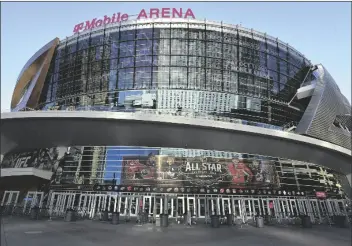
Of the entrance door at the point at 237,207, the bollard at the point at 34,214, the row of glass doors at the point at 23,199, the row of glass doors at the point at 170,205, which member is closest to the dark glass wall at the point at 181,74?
the entrance door at the point at 237,207

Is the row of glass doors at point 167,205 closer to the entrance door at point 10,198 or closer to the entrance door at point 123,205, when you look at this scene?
the entrance door at point 123,205

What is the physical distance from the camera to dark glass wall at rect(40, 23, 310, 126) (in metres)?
41.8

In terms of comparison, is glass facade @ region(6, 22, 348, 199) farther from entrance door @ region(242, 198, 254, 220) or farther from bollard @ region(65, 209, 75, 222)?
bollard @ region(65, 209, 75, 222)

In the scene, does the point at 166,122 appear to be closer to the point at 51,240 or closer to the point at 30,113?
the point at 30,113

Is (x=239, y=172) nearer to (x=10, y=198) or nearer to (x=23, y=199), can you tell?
(x=23, y=199)

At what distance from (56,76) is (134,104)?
1681cm

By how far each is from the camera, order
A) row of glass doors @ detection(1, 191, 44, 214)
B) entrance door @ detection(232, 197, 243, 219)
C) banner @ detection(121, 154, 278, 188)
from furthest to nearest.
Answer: row of glass doors @ detection(1, 191, 44, 214), banner @ detection(121, 154, 278, 188), entrance door @ detection(232, 197, 243, 219)

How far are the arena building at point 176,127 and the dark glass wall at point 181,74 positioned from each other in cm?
17

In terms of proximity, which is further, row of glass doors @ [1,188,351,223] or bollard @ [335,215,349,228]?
row of glass doors @ [1,188,351,223]

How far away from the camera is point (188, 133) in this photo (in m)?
35.8

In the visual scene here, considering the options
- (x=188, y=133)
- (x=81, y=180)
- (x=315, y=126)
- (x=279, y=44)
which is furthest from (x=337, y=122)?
(x=81, y=180)

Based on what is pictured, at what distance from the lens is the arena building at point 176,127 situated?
34250 mm

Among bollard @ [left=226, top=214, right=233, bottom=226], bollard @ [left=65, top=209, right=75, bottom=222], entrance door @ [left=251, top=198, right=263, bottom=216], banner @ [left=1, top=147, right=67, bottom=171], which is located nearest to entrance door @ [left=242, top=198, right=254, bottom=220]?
entrance door @ [left=251, top=198, right=263, bottom=216]

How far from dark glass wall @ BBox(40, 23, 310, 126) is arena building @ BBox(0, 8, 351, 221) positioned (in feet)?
0.55
